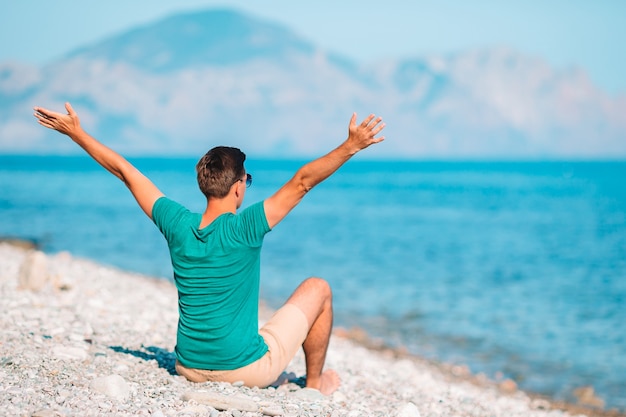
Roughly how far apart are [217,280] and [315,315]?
1.04 metres

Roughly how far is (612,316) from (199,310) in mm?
13814

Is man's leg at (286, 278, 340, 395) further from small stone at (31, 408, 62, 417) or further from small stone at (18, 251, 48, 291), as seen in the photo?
small stone at (18, 251, 48, 291)

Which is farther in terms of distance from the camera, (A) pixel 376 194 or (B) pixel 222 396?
(A) pixel 376 194

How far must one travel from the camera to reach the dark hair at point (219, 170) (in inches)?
216

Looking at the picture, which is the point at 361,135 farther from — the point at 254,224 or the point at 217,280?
the point at 217,280

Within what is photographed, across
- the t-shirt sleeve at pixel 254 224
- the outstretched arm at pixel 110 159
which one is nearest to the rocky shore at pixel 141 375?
the t-shirt sleeve at pixel 254 224

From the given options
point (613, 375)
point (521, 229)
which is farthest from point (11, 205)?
point (613, 375)

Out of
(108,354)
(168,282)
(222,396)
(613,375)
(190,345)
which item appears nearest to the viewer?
(222,396)

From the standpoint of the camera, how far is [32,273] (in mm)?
10914

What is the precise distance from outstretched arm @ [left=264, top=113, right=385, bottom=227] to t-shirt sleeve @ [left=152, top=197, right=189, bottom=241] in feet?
2.42

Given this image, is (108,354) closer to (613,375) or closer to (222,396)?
(222,396)

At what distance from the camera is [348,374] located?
8.69m

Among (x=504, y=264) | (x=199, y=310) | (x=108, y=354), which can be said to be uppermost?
(x=504, y=264)

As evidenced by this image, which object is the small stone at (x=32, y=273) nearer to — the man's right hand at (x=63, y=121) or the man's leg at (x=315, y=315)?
the man's right hand at (x=63, y=121)
